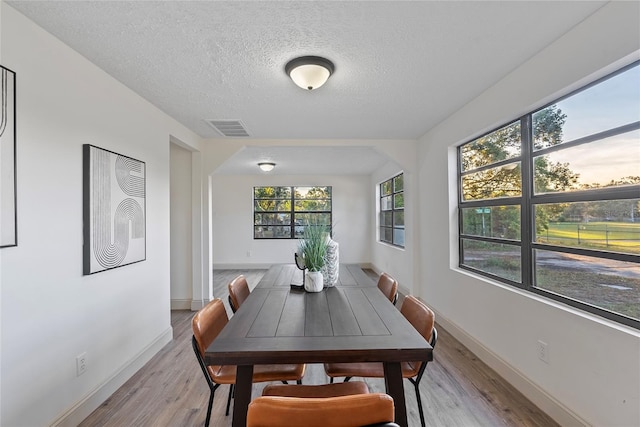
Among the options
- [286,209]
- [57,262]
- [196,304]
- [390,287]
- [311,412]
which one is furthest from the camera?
[286,209]

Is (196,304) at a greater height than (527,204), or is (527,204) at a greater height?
(527,204)

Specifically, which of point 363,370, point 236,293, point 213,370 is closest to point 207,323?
point 213,370

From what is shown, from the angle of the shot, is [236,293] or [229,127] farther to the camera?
[229,127]

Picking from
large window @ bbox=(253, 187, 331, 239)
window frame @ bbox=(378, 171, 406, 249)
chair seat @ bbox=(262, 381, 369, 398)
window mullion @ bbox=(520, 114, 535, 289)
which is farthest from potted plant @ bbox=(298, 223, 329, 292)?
large window @ bbox=(253, 187, 331, 239)

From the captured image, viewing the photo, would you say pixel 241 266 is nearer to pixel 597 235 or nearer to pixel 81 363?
pixel 81 363

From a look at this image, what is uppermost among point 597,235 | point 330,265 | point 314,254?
point 597,235

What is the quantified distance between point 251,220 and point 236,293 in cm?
533

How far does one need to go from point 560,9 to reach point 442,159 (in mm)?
1959

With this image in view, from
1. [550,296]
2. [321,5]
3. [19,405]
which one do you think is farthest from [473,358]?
[19,405]

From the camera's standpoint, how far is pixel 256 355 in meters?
1.23

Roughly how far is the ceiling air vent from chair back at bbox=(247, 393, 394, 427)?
3.04 meters

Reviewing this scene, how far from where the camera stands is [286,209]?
25.0 ft

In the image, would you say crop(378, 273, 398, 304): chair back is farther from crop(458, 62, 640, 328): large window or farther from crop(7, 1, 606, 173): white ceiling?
crop(7, 1, 606, 173): white ceiling

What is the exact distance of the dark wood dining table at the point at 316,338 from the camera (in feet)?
4.09
